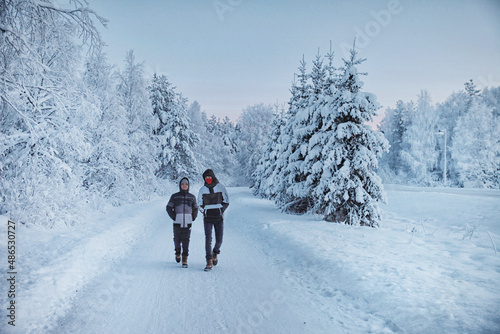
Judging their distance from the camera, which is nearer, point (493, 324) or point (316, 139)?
point (493, 324)

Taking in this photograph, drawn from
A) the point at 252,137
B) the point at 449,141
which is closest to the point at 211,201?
the point at 252,137

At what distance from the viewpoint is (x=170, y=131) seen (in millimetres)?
31500

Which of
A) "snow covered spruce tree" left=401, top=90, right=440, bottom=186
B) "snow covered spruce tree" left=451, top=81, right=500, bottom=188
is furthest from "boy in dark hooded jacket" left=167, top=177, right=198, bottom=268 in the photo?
"snow covered spruce tree" left=401, top=90, right=440, bottom=186

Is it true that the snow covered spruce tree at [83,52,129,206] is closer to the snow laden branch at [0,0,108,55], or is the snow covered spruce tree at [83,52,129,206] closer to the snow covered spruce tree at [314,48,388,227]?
the snow laden branch at [0,0,108,55]

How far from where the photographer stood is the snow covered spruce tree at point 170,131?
103 ft

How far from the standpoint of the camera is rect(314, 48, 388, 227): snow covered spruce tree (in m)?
11.5

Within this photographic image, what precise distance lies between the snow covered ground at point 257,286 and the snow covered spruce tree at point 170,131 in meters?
22.9

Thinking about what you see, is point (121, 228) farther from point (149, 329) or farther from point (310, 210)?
point (310, 210)

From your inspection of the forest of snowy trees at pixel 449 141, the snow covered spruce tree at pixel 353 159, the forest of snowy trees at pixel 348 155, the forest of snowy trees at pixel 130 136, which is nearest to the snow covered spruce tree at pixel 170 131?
the forest of snowy trees at pixel 130 136

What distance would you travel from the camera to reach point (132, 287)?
17.4 ft

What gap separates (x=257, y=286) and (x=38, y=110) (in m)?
5.84

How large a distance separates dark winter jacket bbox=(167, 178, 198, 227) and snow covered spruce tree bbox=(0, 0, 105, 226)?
3125 mm

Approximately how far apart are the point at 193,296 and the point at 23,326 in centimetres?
235

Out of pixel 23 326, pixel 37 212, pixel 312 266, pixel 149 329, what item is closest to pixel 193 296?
pixel 149 329
